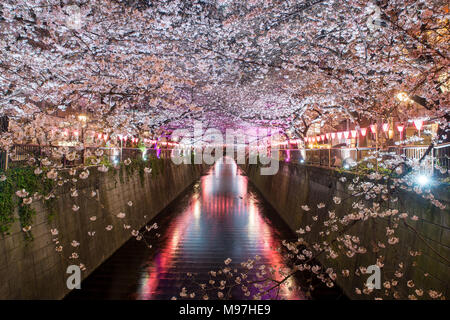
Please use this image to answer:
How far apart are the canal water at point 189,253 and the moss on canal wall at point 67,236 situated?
27.7 inches

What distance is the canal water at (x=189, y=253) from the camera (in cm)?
756

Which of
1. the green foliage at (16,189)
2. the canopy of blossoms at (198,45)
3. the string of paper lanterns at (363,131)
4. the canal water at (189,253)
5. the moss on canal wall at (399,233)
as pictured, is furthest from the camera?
the string of paper lanterns at (363,131)

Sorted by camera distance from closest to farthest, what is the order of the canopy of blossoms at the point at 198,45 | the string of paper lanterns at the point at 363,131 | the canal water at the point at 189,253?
the canopy of blossoms at the point at 198,45 < the canal water at the point at 189,253 < the string of paper lanterns at the point at 363,131

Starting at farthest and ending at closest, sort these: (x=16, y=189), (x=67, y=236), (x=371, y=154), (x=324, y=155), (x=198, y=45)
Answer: (x=324, y=155), (x=198, y=45), (x=371, y=154), (x=67, y=236), (x=16, y=189)

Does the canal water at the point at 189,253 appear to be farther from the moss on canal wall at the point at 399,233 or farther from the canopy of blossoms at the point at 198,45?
the canopy of blossoms at the point at 198,45

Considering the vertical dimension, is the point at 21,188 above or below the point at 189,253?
above

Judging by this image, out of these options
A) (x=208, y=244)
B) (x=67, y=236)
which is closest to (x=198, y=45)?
(x=67, y=236)

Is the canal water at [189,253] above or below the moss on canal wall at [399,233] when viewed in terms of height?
below

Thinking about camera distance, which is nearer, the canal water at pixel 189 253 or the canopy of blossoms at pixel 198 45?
the canopy of blossoms at pixel 198 45

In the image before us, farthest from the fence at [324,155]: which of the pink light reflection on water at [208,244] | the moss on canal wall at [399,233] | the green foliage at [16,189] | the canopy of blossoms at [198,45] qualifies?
the pink light reflection on water at [208,244]

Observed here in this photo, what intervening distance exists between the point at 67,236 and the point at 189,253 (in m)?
4.34

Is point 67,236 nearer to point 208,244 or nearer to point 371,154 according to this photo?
point 208,244

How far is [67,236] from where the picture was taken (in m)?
7.28

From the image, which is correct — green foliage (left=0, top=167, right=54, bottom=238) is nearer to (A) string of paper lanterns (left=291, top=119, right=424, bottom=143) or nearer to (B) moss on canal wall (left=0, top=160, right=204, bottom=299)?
(B) moss on canal wall (left=0, top=160, right=204, bottom=299)
